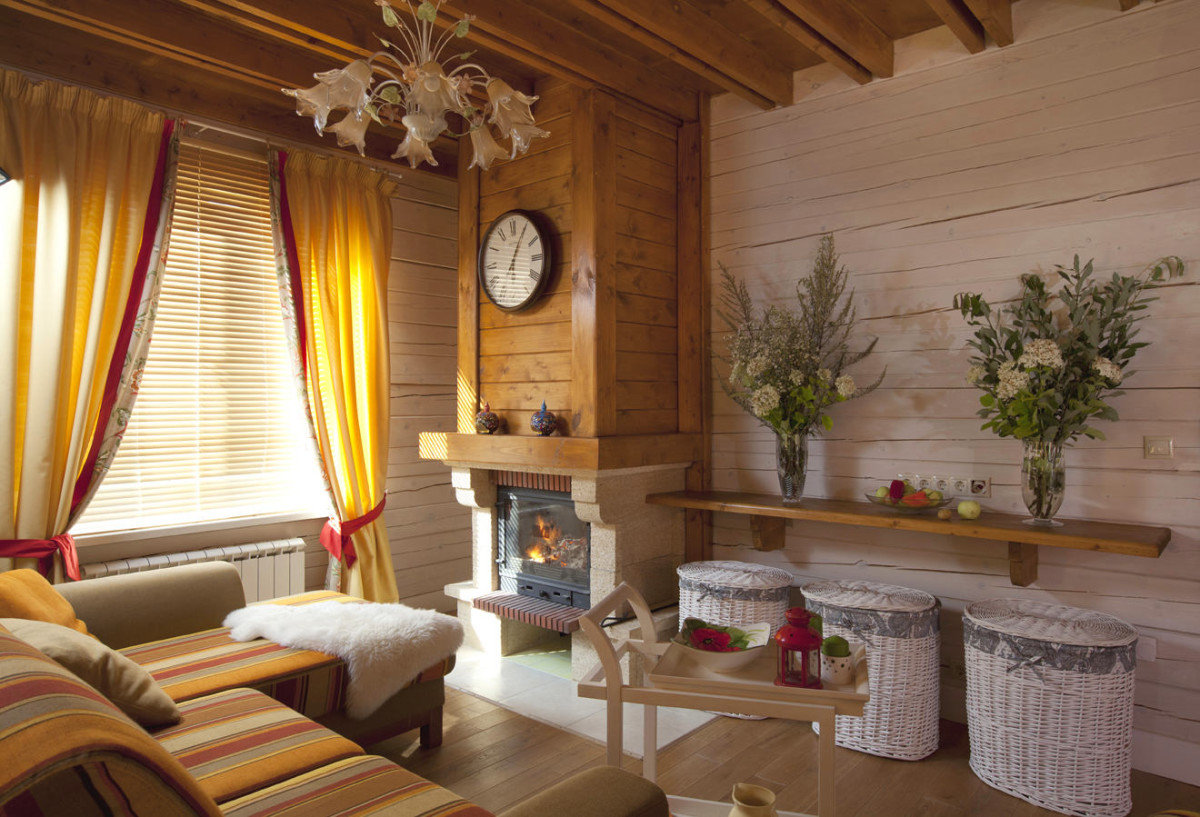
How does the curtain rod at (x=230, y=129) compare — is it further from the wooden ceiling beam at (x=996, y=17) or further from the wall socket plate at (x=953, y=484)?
the wall socket plate at (x=953, y=484)

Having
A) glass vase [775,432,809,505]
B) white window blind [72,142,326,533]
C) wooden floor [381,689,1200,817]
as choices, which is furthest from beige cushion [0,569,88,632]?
glass vase [775,432,809,505]

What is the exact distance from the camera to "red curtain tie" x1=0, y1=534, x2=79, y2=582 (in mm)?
3049

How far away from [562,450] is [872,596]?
141 centimetres

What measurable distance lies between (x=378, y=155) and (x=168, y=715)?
3.23m

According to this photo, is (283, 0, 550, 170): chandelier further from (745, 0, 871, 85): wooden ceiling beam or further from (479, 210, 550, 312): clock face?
(479, 210, 550, 312): clock face

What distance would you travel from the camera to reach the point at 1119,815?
2.45m

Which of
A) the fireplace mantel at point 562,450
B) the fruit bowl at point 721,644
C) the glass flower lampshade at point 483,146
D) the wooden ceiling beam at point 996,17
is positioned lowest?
the fruit bowl at point 721,644

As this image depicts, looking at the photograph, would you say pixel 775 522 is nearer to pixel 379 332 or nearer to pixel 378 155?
pixel 379 332

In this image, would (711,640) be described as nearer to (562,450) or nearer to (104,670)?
(562,450)

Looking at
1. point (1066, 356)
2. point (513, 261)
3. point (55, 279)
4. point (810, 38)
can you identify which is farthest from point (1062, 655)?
point (55, 279)

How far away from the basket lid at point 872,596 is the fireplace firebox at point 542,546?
3.63ft

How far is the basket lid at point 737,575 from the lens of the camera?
10.9 feet

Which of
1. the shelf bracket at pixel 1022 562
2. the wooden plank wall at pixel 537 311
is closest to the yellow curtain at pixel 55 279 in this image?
the wooden plank wall at pixel 537 311

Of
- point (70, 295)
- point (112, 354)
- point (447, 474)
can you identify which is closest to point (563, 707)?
point (447, 474)
